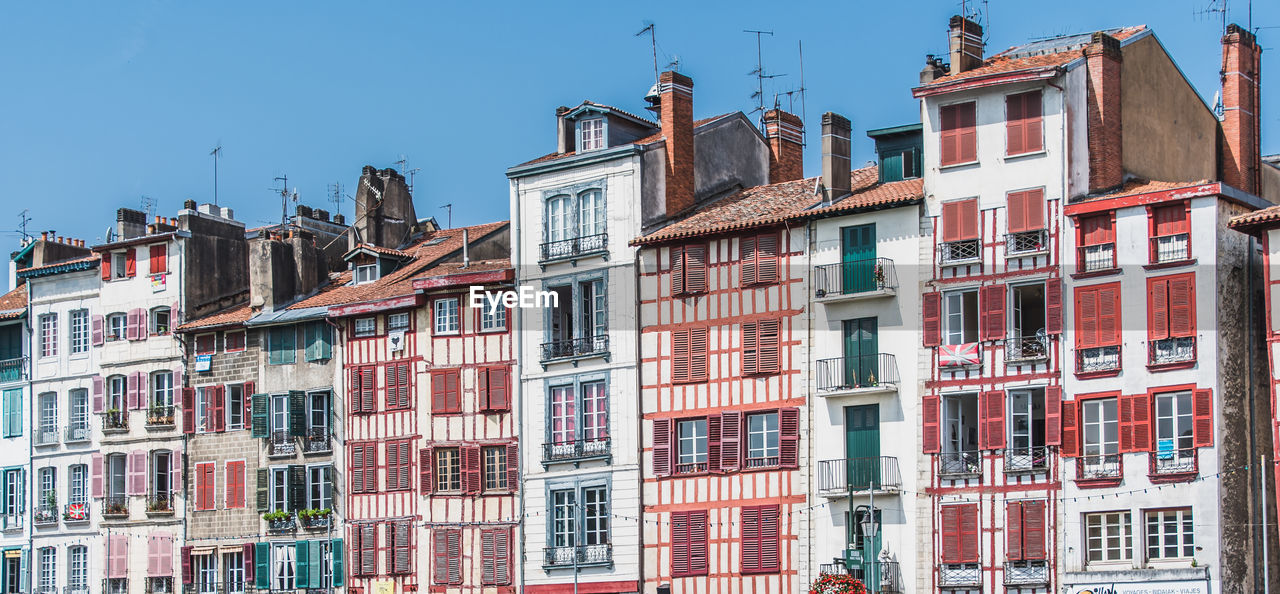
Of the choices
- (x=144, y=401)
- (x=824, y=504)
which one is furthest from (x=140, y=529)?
(x=824, y=504)

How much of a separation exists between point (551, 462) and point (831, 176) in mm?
10797

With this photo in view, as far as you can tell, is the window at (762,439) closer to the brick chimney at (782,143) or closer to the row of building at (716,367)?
the row of building at (716,367)

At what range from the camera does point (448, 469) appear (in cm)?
6053

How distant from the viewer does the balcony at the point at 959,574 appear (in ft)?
165

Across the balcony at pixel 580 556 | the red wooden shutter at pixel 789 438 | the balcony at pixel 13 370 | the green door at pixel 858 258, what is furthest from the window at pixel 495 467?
the balcony at pixel 13 370

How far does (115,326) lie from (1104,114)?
107ft

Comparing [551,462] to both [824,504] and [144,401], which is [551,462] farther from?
[144,401]

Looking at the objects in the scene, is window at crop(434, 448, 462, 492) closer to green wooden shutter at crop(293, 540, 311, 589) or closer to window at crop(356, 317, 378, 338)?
window at crop(356, 317, 378, 338)

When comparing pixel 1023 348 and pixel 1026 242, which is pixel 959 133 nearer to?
pixel 1026 242

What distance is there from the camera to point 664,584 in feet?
183

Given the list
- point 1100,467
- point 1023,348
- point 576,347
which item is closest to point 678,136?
point 576,347

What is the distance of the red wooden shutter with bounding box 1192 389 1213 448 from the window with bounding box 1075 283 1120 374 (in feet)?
6.84

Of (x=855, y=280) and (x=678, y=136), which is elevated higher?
(x=678, y=136)

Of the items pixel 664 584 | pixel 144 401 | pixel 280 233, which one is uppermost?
pixel 280 233
